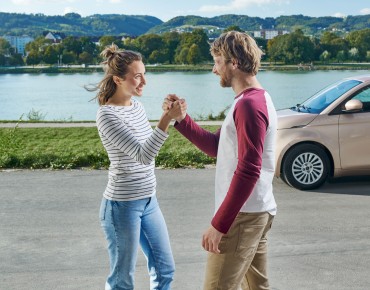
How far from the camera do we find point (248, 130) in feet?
9.41

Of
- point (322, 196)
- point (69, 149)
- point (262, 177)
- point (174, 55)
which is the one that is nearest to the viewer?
point (262, 177)

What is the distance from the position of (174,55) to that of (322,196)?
6389 cm

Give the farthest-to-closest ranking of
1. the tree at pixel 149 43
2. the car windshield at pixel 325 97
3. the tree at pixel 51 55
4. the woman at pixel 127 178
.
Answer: the tree at pixel 51 55
the tree at pixel 149 43
the car windshield at pixel 325 97
the woman at pixel 127 178

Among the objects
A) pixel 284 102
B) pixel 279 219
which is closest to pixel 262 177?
pixel 279 219

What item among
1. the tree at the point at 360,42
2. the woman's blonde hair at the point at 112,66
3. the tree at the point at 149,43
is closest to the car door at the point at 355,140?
the woman's blonde hair at the point at 112,66

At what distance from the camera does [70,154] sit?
11539 mm

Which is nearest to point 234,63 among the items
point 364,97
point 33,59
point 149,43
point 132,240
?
point 132,240

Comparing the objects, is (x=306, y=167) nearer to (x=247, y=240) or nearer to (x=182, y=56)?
(x=247, y=240)

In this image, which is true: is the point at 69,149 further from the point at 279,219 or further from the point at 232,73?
the point at 232,73

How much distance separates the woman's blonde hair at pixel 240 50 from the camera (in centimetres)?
297

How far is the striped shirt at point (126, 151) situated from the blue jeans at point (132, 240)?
67 mm

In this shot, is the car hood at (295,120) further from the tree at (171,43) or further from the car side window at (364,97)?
Result: the tree at (171,43)

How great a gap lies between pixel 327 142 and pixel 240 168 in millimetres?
6453

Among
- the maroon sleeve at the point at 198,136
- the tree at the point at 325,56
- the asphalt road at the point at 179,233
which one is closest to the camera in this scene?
Result: the maroon sleeve at the point at 198,136
